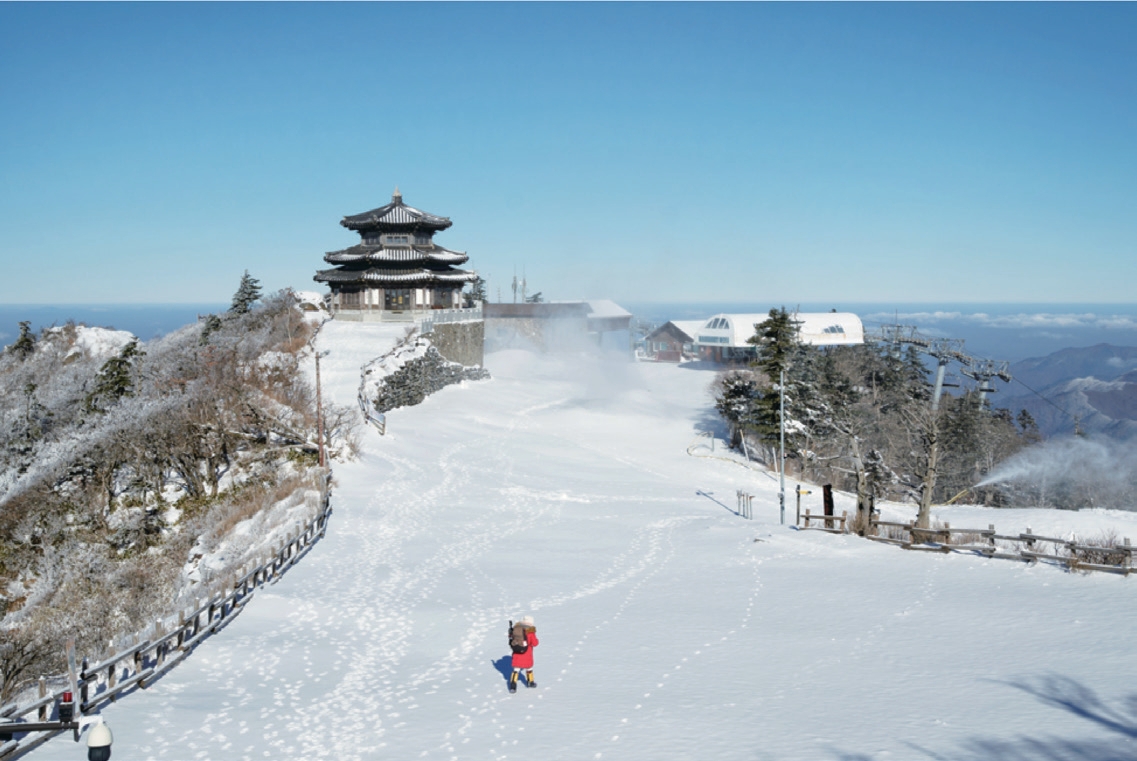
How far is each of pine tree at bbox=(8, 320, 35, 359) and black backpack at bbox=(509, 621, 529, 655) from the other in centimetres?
5867

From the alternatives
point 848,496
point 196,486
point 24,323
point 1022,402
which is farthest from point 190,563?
point 1022,402

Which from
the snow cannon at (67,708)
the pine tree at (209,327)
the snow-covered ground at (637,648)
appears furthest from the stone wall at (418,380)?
the snow cannon at (67,708)

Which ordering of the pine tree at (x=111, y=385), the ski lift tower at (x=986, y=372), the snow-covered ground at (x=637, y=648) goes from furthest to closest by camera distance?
the ski lift tower at (x=986, y=372) < the pine tree at (x=111, y=385) < the snow-covered ground at (x=637, y=648)

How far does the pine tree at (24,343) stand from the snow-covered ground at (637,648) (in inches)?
1602

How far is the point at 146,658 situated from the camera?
47.2ft

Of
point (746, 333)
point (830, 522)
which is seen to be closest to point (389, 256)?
point (746, 333)

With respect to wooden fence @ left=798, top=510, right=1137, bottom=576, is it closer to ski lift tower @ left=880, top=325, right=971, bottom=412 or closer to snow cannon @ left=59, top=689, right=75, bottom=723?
snow cannon @ left=59, top=689, right=75, bottom=723

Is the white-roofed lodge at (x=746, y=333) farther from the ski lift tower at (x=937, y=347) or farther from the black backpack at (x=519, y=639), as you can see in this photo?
the black backpack at (x=519, y=639)

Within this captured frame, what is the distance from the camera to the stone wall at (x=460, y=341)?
182ft

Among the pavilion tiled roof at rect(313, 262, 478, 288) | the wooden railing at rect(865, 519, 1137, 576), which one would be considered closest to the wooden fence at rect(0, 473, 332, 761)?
the wooden railing at rect(865, 519, 1137, 576)

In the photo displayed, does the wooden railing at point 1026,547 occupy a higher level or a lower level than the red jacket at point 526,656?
lower

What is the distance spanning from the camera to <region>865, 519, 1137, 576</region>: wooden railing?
66.7ft

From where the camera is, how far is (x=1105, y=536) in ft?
97.0

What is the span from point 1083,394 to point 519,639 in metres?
114
